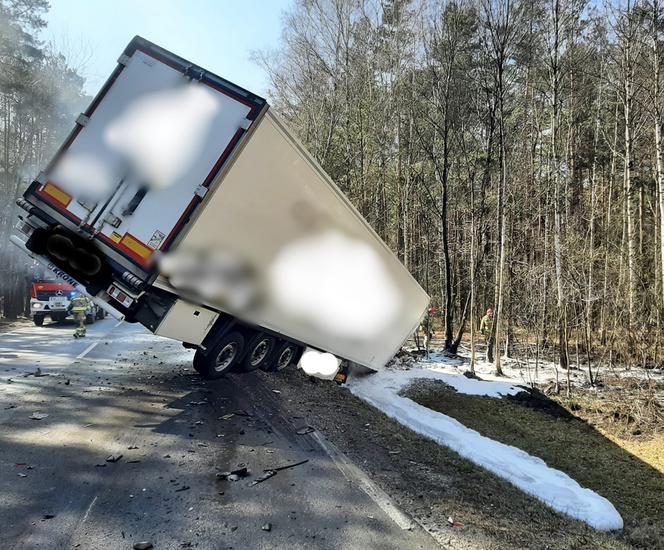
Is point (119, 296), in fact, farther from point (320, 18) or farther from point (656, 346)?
point (320, 18)

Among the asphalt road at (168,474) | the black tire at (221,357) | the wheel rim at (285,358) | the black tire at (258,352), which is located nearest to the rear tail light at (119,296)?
the asphalt road at (168,474)

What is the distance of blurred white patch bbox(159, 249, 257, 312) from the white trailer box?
0.05 feet

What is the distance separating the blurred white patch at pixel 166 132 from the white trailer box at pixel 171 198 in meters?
0.01

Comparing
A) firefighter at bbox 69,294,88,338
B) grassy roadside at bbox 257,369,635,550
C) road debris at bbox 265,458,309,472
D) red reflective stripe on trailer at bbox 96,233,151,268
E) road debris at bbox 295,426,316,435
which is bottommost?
firefighter at bbox 69,294,88,338

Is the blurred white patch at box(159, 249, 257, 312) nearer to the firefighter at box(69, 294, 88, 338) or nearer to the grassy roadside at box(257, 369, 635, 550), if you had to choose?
the grassy roadside at box(257, 369, 635, 550)

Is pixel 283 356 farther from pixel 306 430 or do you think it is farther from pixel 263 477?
pixel 263 477

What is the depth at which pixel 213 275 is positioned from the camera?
6176 millimetres

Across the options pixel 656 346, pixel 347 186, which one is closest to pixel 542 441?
pixel 656 346

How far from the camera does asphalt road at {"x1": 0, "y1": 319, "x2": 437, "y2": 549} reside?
332cm

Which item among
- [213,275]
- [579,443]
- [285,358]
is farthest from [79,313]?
[579,443]

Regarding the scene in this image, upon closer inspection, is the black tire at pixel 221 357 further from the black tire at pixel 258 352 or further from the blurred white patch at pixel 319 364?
the blurred white patch at pixel 319 364

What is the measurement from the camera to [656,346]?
10.8m

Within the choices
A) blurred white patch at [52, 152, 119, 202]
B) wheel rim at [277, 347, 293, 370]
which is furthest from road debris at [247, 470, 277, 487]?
wheel rim at [277, 347, 293, 370]

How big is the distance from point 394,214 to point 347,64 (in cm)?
727
